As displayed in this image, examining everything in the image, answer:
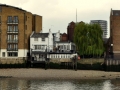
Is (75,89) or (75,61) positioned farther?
(75,61)

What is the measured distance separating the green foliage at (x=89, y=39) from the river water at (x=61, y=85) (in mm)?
23047

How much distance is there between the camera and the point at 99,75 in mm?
93125

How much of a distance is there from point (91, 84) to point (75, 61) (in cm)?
2381

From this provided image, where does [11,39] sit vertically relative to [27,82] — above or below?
above

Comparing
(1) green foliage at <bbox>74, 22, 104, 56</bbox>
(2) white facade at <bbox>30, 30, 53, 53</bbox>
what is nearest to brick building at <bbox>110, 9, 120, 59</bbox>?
(1) green foliage at <bbox>74, 22, 104, 56</bbox>

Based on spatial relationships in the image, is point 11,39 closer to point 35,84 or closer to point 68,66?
point 68,66

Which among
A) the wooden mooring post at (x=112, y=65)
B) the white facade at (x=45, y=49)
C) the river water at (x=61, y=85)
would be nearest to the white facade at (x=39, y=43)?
the white facade at (x=45, y=49)

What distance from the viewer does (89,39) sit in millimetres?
107438

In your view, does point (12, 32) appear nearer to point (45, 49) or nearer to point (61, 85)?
point (45, 49)

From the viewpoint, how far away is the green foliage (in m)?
106

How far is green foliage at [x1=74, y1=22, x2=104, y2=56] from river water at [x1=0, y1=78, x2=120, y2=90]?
23.0m

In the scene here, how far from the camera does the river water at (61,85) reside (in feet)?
238

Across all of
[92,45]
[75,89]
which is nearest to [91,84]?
[75,89]

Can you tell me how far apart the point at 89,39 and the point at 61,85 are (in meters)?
32.7
